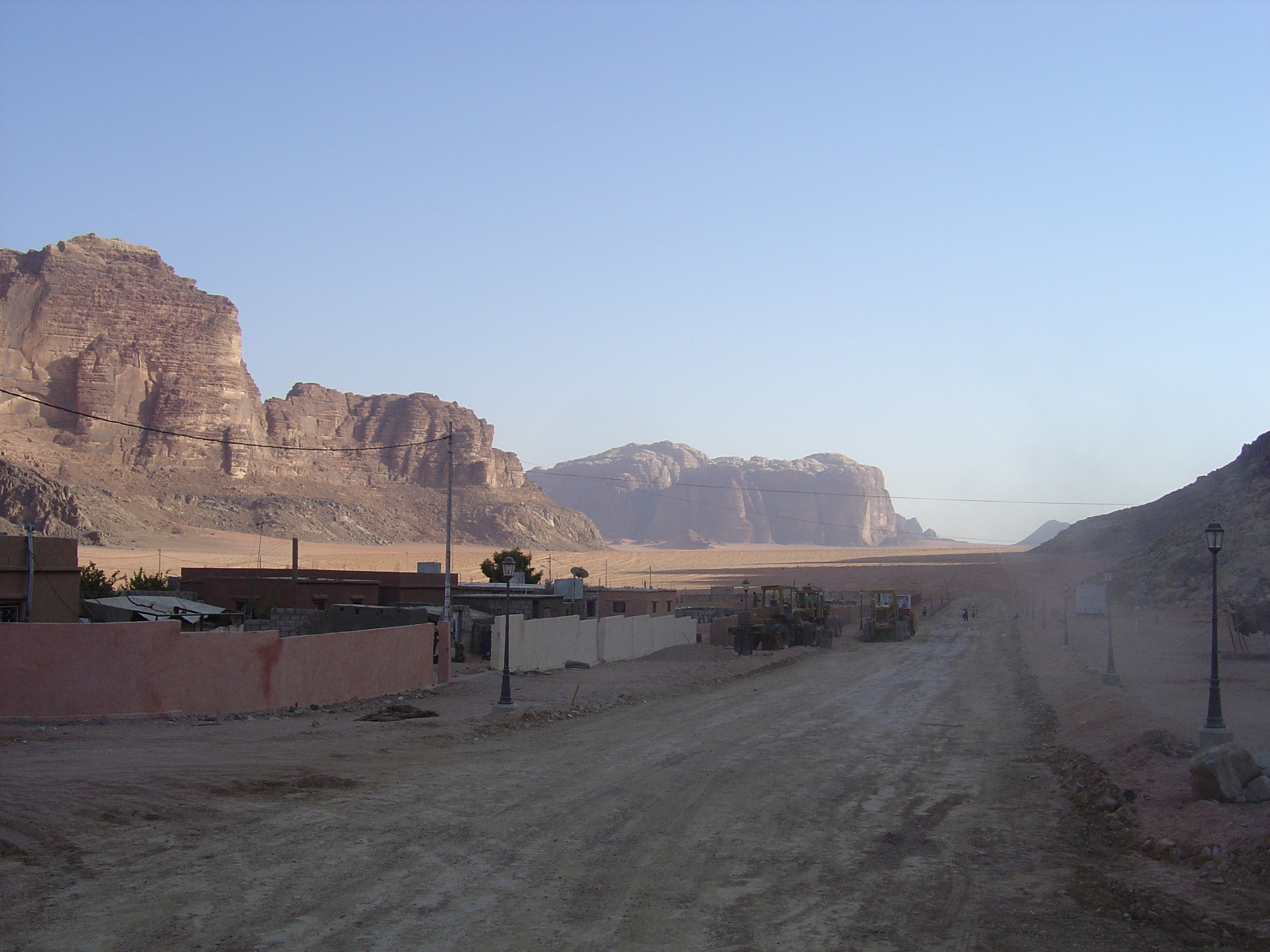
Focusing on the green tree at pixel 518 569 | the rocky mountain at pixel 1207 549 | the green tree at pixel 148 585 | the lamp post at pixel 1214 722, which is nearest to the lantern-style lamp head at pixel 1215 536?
the lamp post at pixel 1214 722

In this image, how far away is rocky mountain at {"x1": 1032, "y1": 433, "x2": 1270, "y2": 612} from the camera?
158 feet

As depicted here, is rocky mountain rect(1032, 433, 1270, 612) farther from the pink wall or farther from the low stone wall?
the pink wall

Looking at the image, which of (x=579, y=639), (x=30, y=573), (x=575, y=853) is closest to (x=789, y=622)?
(x=579, y=639)

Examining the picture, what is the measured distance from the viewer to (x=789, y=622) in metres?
44.1

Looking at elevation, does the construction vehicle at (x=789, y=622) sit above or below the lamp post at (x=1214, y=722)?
below

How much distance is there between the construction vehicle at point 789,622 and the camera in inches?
1645

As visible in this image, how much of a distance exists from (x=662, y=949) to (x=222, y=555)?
326ft

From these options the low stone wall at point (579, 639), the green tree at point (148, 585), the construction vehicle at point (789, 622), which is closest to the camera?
the low stone wall at point (579, 639)

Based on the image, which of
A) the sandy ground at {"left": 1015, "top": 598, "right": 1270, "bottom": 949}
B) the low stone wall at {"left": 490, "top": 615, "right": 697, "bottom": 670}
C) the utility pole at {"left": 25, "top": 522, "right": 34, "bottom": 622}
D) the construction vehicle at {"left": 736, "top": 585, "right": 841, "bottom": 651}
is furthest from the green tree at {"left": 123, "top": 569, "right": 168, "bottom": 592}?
the sandy ground at {"left": 1015, "top": 598, "right": 1270, "bottom": 949}

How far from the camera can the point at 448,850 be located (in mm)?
9328

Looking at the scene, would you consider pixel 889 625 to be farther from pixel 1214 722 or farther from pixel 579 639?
pixel 1214 722

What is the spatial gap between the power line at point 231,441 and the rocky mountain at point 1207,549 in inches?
2455

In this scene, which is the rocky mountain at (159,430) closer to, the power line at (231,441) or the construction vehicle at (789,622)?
the power line at (231,441)

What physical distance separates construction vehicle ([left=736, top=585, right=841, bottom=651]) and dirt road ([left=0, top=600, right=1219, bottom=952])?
25387 millimetres
